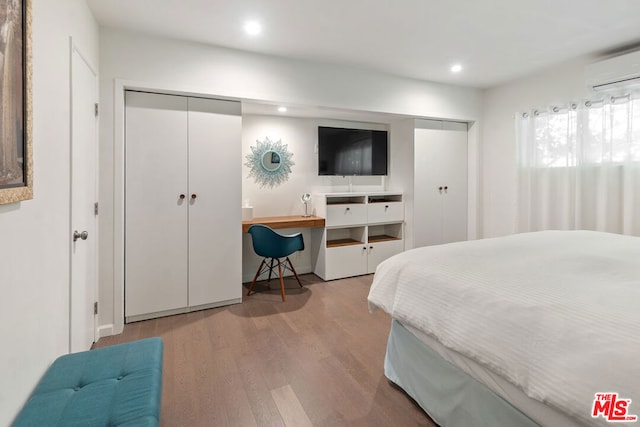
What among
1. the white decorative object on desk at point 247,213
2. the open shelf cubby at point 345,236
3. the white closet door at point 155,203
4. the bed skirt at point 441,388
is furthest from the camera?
the open shelf cubby at point 345,236

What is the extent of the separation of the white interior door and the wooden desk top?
4.61 feet

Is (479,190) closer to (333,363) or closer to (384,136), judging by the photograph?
(384,136)

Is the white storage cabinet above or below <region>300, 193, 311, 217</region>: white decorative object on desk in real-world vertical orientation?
below

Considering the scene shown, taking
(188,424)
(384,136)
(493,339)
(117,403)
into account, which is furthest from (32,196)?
(384,136)

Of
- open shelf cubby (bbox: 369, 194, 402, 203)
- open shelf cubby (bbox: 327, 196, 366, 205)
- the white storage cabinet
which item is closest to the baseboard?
the white storage cabinet

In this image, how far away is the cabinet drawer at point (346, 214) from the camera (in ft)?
12.9

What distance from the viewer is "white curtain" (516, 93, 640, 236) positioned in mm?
2973

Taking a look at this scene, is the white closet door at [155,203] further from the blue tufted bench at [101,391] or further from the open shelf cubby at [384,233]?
the open shelf cubby at [384,233]

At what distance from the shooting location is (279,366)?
213 cm

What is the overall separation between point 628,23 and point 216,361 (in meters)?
4.08

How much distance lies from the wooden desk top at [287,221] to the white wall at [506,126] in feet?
7.83

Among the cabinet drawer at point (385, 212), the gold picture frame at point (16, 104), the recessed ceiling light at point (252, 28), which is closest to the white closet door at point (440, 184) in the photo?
the cabinet drawer at point (385, 212)

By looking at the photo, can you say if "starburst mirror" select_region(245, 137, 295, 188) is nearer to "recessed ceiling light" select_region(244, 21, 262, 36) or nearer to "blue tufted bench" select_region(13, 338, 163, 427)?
"recessed ceiling light" select_region(244, 21, 262, 36)

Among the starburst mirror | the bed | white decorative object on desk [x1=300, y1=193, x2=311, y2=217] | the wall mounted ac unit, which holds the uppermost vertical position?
the wall mounted ac unit
